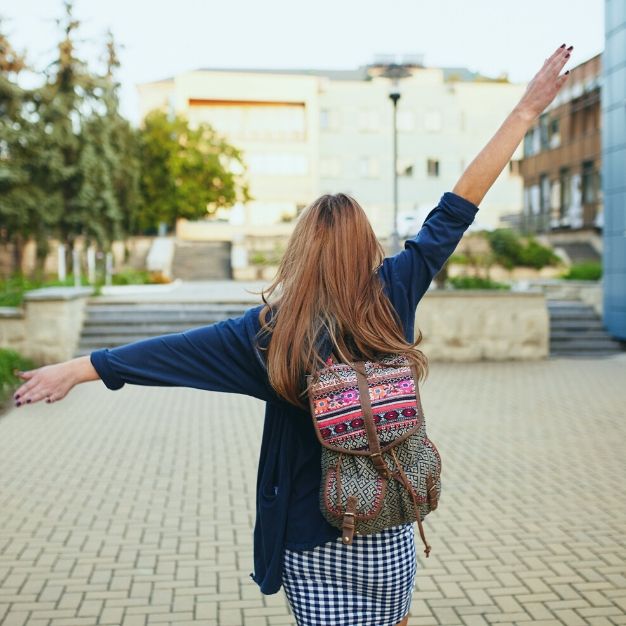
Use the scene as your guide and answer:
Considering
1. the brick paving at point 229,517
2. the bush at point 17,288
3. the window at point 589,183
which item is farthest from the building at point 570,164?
the brick paving at point 229,517

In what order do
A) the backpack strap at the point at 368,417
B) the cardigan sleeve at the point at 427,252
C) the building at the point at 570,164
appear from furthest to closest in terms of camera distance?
the building at the point at 570,164, the cardigan sleeve at the point at 427,252, the backpack strap at the point at 368,417

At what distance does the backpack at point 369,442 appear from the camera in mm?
2041

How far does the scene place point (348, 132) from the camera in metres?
60.7

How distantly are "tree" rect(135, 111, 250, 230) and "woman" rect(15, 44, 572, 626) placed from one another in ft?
148

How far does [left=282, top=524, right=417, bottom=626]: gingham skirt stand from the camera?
2182 millimetres

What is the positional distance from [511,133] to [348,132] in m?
59.7

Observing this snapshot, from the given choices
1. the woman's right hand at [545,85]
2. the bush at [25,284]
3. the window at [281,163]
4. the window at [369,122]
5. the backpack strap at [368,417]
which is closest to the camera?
the backpack strap at [368,417]

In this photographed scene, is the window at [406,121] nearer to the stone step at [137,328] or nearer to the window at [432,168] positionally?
the window at [432,168]

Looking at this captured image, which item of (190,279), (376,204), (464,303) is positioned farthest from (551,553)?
(376,204)

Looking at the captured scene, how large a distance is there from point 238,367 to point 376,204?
59.8m

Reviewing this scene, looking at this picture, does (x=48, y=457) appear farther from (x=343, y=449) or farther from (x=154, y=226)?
(x=154, y=226)

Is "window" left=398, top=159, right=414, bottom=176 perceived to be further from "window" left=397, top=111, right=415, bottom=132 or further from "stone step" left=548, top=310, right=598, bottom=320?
"stone step" left=548, top=310, right=598, bottom=320

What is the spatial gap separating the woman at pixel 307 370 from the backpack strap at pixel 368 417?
55 millimetres

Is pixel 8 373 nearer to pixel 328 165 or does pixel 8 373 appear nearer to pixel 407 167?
pixel 328 165
